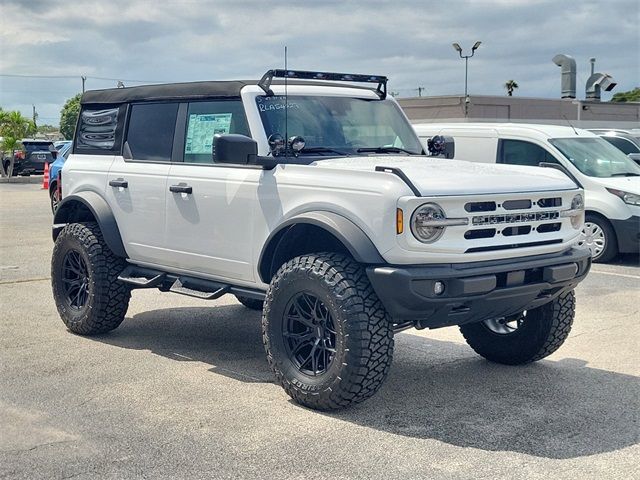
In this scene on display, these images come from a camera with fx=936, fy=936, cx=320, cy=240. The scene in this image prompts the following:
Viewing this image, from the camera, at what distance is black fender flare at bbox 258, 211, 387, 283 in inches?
215

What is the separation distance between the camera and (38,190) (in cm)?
2814

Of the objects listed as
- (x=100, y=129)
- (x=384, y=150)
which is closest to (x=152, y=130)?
(x=100, y=129)

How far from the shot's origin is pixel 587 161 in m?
12.8

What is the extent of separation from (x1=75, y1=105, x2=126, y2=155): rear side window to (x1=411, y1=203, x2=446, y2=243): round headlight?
3.32 m

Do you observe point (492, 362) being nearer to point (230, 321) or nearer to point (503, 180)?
point (503, 180)

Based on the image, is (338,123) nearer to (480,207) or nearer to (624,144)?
(480,207)

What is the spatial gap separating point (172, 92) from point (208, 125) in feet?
1.89

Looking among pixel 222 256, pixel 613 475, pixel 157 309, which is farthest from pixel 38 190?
pixel 613 475

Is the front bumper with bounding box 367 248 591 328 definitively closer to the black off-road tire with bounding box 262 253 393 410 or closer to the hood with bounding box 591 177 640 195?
the black off-road tire with bounding box 262 253 393 410

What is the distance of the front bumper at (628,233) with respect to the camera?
12055 mm

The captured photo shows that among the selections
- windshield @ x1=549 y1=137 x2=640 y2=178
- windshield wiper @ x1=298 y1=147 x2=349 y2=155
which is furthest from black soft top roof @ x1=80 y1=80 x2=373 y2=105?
windshield @ x1=549 y1=137 x2=640 y2=178

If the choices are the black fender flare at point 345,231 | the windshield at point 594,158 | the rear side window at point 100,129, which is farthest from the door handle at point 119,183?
the windshield at point 594,158

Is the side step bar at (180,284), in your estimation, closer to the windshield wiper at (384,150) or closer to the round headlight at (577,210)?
the windshield wiper at (384,150)

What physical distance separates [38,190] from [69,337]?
70.4 ft
